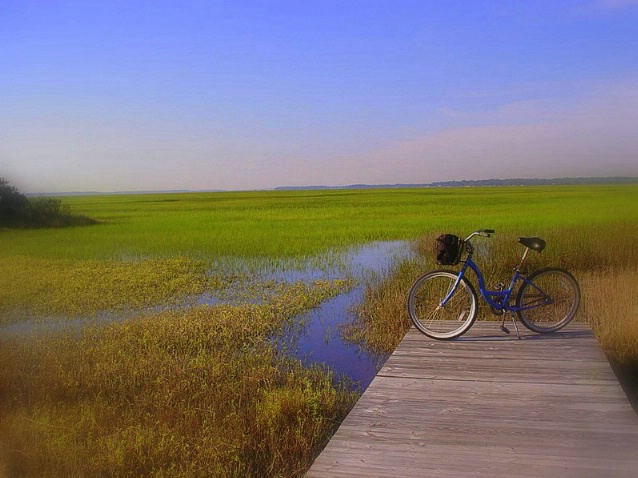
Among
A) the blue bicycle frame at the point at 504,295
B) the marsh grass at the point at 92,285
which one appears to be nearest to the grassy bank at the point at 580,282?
the blue bicycle frame at the point at 504,295

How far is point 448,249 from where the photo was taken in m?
5.55

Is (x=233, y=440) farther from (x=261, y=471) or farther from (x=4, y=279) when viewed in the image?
(x=4, y=279)

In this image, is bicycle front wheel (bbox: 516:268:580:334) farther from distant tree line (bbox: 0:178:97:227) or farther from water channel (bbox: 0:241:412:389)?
distant tree line (bbox: 0:178:97:227)

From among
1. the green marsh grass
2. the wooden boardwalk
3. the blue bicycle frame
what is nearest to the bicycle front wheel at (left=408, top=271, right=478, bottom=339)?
the blue bicycle frame

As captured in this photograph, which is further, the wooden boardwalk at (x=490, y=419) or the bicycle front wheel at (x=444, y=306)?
the bicycle front wheel at (x=444, y=306)

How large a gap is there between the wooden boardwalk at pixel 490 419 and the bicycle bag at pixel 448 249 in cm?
86

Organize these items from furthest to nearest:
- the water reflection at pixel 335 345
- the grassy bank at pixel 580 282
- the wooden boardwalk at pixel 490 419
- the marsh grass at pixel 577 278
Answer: the water reflection at pixel 335 345 → the marsh grass at pixel 577 278 → the grassy bank at pixel 580 282 → the wooden boardwalk at pixel 490 419

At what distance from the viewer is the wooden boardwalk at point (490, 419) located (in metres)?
2.96

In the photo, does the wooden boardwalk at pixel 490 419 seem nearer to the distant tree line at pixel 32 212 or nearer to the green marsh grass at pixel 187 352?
the green marsh grass at pixel 187 352

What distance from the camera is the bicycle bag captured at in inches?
218

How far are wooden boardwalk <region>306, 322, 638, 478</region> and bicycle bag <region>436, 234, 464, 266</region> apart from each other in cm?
86

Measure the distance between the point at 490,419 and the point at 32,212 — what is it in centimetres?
2053

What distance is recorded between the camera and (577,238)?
1393 cm

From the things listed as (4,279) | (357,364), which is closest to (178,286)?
(4,279)
